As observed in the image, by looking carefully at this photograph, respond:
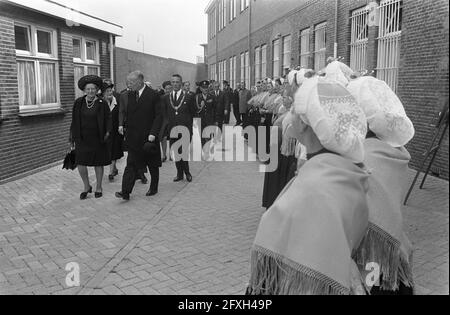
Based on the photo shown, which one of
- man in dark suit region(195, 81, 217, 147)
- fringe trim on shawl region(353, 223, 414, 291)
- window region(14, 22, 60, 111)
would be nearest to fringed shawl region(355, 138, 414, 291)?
fringe trim on shawl region(353, 223, 414, 291)

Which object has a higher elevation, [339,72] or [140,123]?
[339,72]

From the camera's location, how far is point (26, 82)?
9.73 meters

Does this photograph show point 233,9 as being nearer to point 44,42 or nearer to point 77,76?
point 77,76

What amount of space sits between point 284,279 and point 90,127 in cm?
560

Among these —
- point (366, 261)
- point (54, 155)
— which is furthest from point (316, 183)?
point (54, 155)

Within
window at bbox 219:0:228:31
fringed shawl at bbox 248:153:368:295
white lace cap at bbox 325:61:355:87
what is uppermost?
window at bbox 219:0:228:31

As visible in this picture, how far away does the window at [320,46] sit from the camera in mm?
14259

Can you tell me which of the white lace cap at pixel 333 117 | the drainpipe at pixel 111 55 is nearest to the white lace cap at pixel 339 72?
the white lace cap at pixel 333 117

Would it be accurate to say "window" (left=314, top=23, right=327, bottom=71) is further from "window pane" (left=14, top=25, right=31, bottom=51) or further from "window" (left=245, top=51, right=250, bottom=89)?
"window" (left=245, top=51, right=250, bottom=89)

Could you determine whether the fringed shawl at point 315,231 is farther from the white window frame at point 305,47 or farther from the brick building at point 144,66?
the brick building at point 144,66

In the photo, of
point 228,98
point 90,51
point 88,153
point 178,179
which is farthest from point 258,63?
point 88,153

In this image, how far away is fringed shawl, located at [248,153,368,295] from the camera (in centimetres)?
192

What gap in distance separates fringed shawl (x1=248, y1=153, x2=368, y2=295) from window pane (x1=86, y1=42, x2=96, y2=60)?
12.3 m

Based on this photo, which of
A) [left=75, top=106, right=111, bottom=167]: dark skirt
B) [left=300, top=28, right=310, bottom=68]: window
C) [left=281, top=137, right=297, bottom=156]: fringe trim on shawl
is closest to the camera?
[left=281, top=137, right=297, bottom=156]: fringe trim on shawl
